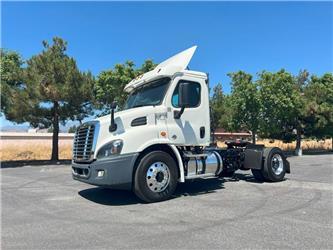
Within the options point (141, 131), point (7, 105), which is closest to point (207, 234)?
point (141, 131)

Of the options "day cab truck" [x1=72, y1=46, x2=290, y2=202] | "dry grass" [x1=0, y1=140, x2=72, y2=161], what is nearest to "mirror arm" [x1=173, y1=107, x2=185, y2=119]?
"day cab truck" [x1=72, y1=46, x2=290, y2=202]

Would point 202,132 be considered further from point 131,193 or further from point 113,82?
point 113,82

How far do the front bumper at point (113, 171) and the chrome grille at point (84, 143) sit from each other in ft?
0.89

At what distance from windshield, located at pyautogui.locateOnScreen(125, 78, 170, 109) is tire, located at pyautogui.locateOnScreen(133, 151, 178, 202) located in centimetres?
139

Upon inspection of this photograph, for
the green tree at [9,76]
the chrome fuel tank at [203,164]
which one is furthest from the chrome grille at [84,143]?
the green tree at [9,76]

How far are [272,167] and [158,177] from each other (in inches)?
169

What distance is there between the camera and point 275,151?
11.0 meters

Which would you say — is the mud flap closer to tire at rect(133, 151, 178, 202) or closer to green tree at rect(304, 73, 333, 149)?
tire at rect(133, 151, 178, 202)

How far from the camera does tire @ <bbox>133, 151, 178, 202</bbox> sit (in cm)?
779

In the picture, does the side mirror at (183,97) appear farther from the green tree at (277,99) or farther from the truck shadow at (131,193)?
the green tree at (277,99)

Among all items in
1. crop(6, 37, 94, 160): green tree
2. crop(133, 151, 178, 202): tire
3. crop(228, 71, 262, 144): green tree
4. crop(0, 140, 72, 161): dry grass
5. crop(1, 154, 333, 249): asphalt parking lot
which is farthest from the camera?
crop(0, 140, 72, 161): dry grass

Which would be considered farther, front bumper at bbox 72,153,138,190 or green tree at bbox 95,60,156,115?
green tree at bbox 95,60,156,115

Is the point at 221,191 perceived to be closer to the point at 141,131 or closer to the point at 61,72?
the point at 141,131

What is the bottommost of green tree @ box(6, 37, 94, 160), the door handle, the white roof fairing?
the door handle
